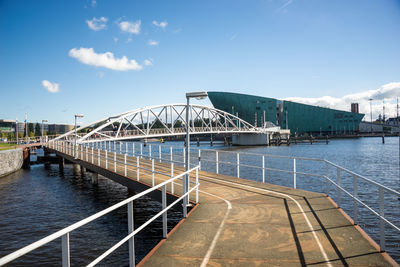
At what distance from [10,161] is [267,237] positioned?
33574 millimetres

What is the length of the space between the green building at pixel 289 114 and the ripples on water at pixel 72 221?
119469mm

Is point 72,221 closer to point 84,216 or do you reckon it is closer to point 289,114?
point 84,216

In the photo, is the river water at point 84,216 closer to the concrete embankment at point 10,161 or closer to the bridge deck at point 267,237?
the bridge deck at point 267,237

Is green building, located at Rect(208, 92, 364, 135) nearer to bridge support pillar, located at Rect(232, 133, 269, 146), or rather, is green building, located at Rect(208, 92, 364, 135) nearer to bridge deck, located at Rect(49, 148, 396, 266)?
bridge support pillar, located at Rect(232, 133, 269, 146)

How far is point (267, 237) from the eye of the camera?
536 cm

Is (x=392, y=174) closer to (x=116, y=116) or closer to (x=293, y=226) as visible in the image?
(x=293, y=226)

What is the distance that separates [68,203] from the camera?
1592 cm

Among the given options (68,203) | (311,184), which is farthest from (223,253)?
(311,184)

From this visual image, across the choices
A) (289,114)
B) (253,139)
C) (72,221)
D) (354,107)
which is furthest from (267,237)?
(354,107)

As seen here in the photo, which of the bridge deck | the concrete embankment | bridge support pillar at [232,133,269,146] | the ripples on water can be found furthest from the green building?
the bridge deck

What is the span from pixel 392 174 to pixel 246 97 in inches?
4369

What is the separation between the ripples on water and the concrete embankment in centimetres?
815

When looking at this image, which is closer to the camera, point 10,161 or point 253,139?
point 10,161

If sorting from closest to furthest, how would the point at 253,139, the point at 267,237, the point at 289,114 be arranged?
the point at 267,237, the point at 253,139, the point at 289,114
